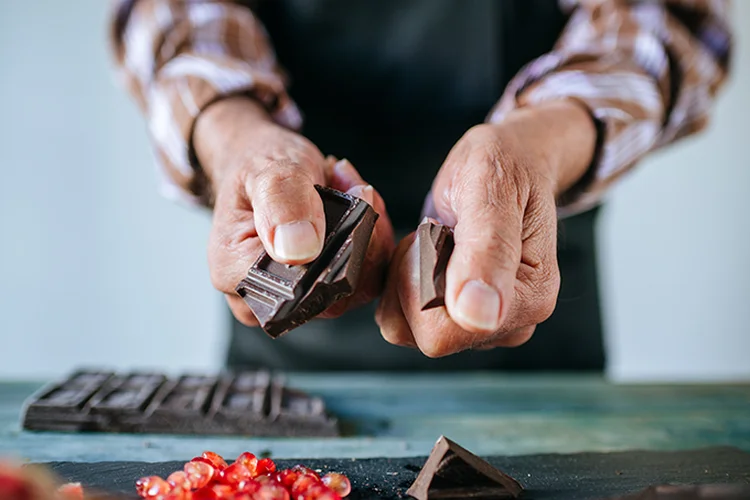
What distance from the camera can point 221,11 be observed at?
1849mm

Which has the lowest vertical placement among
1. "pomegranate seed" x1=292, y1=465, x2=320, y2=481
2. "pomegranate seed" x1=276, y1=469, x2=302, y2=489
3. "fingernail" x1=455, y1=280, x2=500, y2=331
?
"pomegranate seed" x1=292, y1=465, x2=320, y2=481

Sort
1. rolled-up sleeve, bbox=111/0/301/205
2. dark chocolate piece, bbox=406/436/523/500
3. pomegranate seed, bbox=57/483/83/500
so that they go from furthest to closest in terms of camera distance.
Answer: rolled-up sleeve, bbox=111/0/301/205, dark chocolate piece, bbox=406/436/523/500, pomegranate seed, bbox=57/483/83/500

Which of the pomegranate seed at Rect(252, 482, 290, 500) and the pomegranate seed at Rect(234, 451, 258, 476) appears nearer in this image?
the pomegranate seed at Rect(252, 482, 290, 500)

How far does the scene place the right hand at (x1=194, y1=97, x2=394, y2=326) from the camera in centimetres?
91

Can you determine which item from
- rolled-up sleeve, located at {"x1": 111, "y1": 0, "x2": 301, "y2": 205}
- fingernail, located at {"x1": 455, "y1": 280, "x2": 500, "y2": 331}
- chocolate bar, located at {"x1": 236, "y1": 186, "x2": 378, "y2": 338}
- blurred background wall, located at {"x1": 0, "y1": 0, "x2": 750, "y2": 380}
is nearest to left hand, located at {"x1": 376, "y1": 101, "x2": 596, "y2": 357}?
fingernail, located at {"x1": 455, "y1": 280, "x2": 500, "y2": 331}

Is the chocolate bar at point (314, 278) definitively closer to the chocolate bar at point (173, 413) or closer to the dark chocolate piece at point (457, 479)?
the dark chocolate piece at point (457, 479)

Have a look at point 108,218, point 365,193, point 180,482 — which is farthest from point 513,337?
point 108,218

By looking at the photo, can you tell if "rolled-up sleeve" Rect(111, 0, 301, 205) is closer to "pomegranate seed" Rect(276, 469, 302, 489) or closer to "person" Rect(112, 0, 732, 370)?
"person" Rect(112, 0, 732, 370)

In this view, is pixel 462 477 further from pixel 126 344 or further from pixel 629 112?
pixel 126 344

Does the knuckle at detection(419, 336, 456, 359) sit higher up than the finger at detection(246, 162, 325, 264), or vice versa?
the finger at detection(246, 162, 325, 264)

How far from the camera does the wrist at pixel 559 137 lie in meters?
1.24

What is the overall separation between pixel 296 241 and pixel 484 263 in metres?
0.26

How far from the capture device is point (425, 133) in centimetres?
213

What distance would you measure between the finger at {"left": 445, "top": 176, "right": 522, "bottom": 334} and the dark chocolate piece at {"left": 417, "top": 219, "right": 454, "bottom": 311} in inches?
0.9
